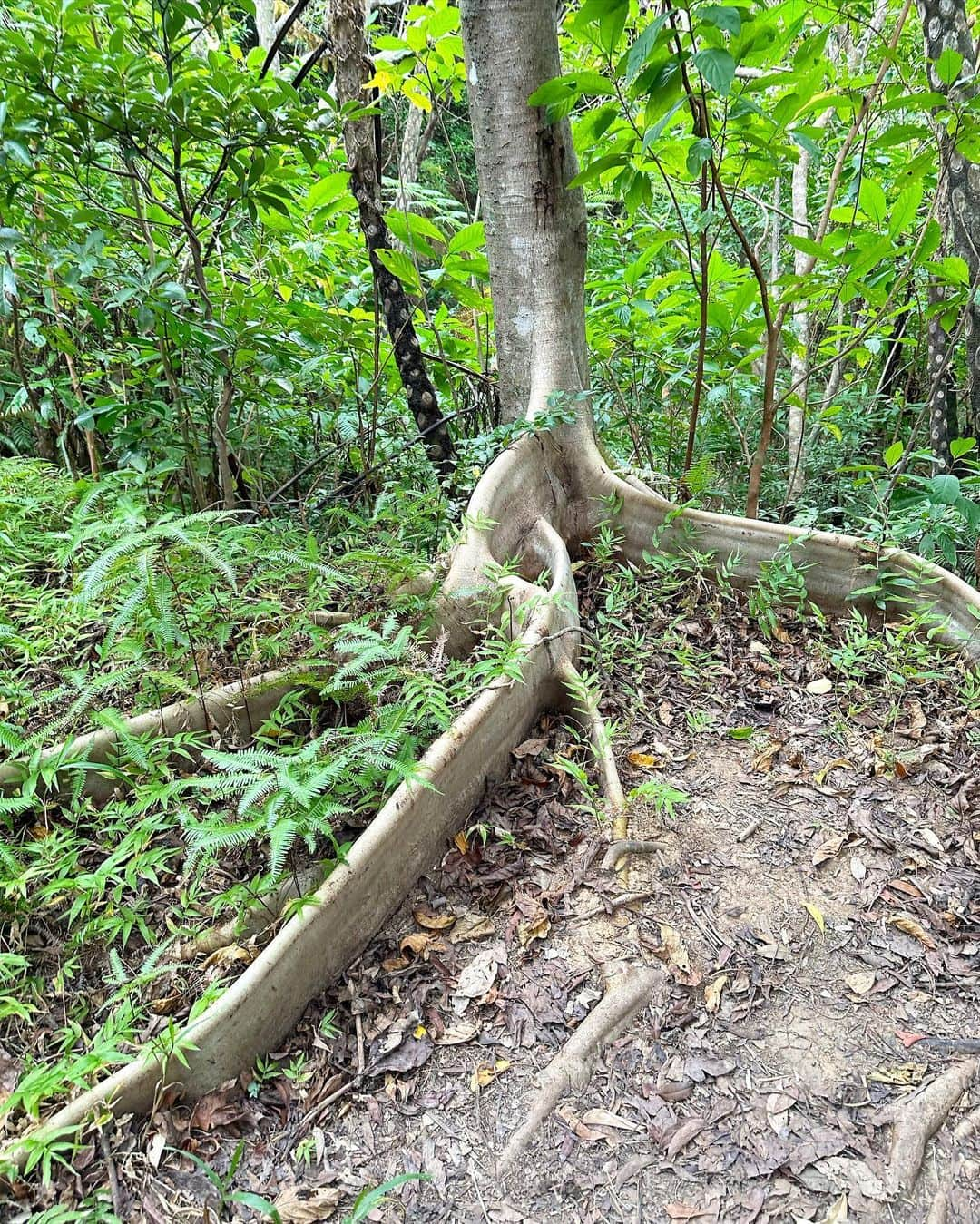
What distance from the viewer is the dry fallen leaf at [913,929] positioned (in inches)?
89.6

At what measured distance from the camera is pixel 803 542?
3584 mm

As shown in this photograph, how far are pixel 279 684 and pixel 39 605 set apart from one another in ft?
3.25

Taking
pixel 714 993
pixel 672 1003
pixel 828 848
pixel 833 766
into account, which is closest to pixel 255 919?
pixel 672 1003

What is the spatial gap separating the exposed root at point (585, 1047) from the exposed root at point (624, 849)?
347 millimetres

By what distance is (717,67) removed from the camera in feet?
7.46

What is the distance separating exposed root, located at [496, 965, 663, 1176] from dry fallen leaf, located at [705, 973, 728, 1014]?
140mm

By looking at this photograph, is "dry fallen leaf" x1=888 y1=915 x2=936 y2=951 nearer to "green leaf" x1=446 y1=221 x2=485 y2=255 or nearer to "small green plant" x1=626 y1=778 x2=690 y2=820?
"small green plant" x1=626 y1=778 x2=690 y2=820

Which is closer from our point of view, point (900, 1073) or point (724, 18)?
point (900, 1073)

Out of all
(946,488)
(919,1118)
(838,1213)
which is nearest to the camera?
(838,1213)

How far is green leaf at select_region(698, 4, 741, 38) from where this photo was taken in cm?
215

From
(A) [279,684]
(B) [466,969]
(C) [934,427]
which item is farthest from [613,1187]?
(C) [934,427]

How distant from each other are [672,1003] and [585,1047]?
0.30m

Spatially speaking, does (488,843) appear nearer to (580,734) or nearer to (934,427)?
(580,734)

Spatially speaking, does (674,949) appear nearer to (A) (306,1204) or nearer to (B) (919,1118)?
(B) (919,1118)
